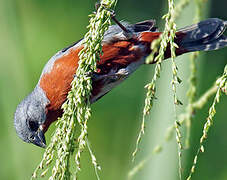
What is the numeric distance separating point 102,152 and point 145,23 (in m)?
2.11

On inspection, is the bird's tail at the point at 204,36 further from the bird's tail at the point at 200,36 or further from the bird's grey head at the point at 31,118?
the bird's grey head at the point at 31,118

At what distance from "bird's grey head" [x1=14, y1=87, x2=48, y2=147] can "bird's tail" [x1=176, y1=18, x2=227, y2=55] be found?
1238mm

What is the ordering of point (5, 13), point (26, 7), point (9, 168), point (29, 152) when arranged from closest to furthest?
point (5, 13) < point (29, 152) < point (9, 168) < point (26, 7)

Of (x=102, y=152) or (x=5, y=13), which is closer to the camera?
(x=5, y=13)

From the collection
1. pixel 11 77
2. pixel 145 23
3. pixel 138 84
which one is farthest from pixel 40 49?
pixel 145 23

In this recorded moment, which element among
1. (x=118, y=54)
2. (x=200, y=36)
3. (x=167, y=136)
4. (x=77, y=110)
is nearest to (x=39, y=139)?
(x=118, y=54)

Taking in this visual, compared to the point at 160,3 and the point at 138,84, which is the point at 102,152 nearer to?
the point at 138,84

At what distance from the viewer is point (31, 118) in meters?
3.62

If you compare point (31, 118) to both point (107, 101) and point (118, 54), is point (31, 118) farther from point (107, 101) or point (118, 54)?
point (107, 101)

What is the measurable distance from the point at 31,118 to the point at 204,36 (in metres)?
1.59

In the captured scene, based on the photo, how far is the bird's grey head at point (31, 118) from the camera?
3.55 metres

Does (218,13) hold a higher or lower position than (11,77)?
lower

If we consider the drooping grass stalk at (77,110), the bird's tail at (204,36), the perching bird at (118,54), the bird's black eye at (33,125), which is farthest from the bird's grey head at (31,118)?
the drooping grass stalk at (77,110)

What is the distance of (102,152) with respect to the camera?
4.94 m
